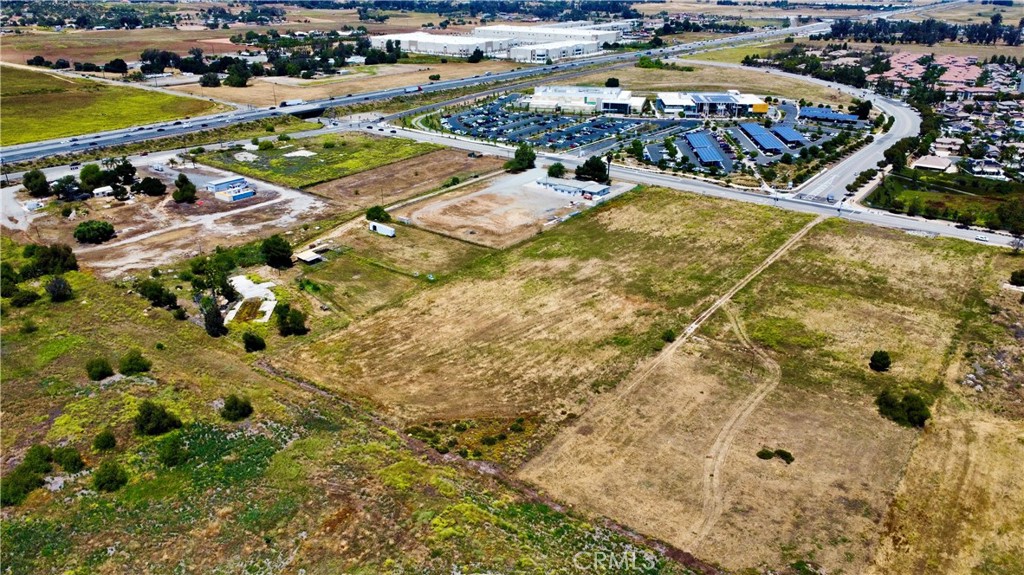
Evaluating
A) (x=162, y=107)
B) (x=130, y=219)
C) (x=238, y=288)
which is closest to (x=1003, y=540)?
(x=238, y=288)

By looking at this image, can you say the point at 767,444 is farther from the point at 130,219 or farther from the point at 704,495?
the point at 130,219

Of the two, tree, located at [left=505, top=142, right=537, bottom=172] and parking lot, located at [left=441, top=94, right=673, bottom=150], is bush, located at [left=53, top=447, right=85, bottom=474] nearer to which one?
tree, located at [left=505, top=142, right=537, bottom=172]

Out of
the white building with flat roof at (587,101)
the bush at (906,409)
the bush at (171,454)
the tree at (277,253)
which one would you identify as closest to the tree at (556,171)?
the tree at (277,253)

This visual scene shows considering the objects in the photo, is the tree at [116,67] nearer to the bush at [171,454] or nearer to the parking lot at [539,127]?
the parking lot at [539,127]

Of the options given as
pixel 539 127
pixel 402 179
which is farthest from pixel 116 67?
pixel 402 179

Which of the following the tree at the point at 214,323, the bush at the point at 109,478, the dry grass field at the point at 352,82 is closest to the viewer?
the bush at the point at 109,478

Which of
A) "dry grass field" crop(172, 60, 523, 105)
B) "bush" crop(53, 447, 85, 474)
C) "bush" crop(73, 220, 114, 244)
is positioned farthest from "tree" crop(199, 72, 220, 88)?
"bush" crop(53, 447, 85, 474)
